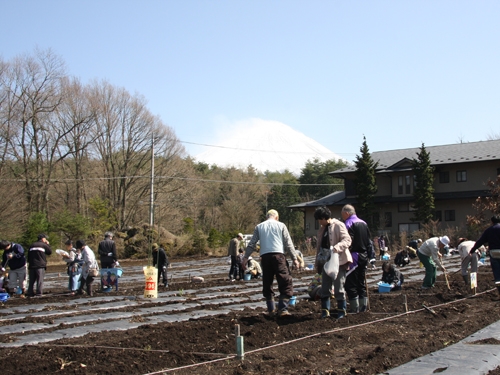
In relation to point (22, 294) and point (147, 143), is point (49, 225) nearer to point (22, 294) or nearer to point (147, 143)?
point (147, 143)

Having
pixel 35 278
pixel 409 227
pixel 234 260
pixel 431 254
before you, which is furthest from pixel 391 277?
pixel 409 227

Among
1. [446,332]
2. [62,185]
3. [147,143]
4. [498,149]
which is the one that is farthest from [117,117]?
[446,332]

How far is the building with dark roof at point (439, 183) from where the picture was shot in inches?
1827

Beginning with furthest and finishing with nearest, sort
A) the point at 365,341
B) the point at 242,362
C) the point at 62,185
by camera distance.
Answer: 1. the point at 62,185
2. the point at 365,341
3. the point at 242,362

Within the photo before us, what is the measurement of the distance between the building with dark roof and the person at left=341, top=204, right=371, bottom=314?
124 feet

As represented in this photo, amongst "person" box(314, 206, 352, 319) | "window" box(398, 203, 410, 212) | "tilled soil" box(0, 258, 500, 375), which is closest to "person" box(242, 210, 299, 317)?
"tilled soil" box(0, 258, 500, 375)

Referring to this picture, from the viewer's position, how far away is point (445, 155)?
4978 cm

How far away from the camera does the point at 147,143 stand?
185 ft

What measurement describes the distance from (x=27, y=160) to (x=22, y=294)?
31586mm

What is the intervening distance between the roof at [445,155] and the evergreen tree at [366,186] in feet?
7.11

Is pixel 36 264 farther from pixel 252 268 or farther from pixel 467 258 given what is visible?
pixel 467 258

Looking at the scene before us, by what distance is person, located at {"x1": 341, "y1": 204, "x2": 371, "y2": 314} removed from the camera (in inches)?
389

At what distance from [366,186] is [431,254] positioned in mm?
35408

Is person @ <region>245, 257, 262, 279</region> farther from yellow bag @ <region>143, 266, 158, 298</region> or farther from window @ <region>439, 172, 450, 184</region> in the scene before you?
window @ <region>439, 172, 450, 184</region>
